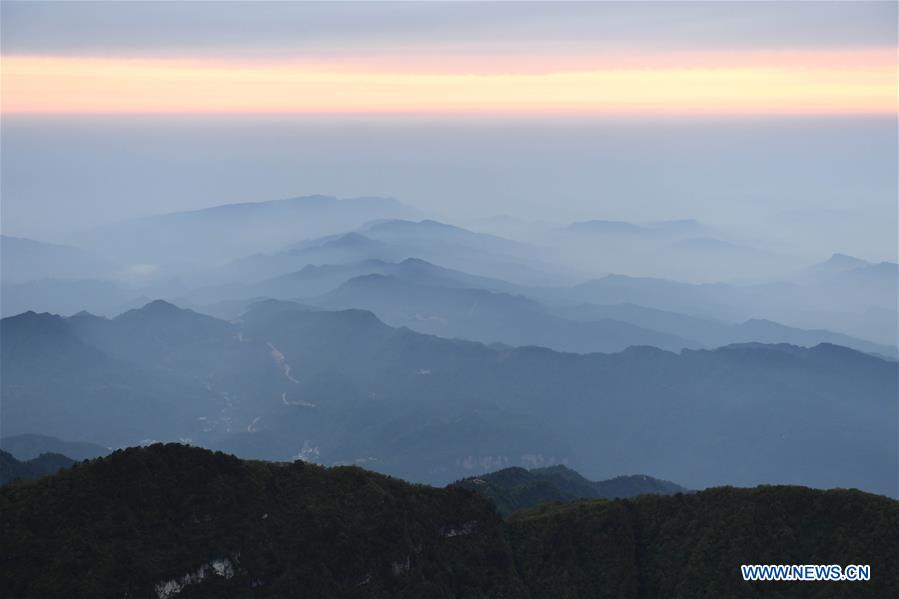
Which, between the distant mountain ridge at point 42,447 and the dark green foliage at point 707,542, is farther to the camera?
Result: the distant mountain ridge at point 42,447

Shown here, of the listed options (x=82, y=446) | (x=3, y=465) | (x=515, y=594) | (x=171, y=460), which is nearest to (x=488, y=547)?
(x=515, y=594)

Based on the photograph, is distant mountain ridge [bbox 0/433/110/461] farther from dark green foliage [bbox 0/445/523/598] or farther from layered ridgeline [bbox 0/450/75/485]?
dark green foliage [bbox 0/445/523/598]

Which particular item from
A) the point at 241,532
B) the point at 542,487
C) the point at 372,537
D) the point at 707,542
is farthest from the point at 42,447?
the point at 707,542

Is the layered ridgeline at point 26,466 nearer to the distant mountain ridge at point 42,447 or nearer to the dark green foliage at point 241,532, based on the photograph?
the distant mountain ridge at point 42,447

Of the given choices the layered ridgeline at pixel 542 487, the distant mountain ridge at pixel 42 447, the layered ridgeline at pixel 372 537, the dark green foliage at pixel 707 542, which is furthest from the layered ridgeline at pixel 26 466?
the dark green foliage at pixel 707 542

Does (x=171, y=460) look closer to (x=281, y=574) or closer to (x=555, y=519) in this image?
(x=281, y=574)
